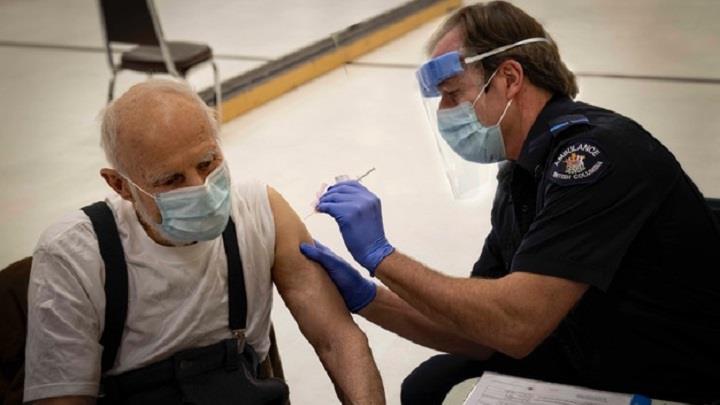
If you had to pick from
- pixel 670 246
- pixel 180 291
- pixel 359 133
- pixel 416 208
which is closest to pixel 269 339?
pixel 180 291

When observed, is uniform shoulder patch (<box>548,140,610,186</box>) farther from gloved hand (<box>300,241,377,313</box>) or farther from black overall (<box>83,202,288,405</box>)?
black overall (<box>83,202,288,405</box>)

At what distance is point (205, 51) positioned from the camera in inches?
234

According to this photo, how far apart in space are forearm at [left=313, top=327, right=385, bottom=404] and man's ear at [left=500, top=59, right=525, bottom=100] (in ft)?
2.10

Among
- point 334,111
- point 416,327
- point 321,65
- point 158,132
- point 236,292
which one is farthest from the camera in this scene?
point 321,65

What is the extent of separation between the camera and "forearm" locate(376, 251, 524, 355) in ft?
6.66

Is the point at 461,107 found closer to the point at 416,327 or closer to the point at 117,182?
the point at 416,327

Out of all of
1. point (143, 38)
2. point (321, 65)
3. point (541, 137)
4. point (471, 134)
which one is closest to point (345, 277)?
point (471, 134)

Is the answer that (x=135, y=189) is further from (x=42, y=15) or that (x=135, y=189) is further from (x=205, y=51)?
Result: (x=42, y=15)

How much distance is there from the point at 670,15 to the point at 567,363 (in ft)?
21.5

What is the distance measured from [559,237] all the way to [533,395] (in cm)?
32

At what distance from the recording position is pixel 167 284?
211cm

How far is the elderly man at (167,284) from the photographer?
2020 mm

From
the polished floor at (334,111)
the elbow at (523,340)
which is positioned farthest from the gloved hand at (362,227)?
the polished floor at (334,111)

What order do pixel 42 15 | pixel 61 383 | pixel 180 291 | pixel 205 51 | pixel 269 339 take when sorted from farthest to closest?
pixel 42 15 → pixel 205 51 → pixel 269 339 → pixel 180 291 → pixel 61 383
